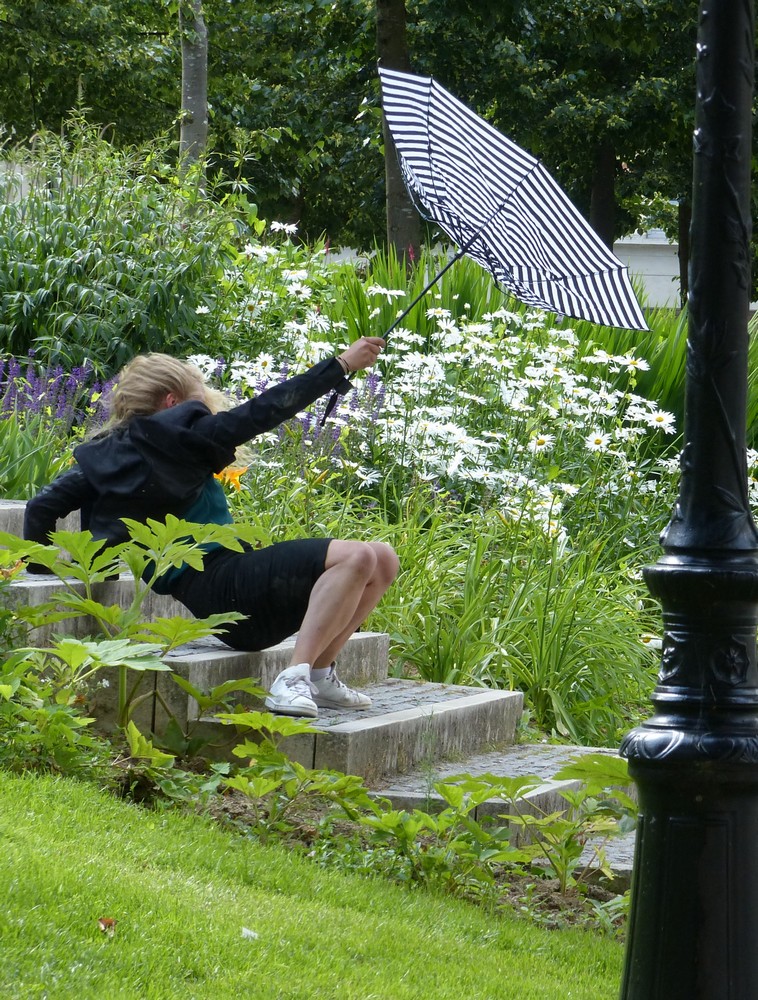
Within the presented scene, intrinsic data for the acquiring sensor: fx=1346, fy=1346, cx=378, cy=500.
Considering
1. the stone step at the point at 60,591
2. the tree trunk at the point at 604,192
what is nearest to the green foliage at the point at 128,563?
the stone step at the point at 60,591

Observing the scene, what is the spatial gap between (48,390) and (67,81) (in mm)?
15219

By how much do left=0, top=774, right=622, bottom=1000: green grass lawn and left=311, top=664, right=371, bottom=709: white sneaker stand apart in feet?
4.14

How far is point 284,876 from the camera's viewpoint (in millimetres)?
3426

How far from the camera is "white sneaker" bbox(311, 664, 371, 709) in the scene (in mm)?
4965

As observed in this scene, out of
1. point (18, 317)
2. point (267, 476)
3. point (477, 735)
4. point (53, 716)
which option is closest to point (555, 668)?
point (477, 735)

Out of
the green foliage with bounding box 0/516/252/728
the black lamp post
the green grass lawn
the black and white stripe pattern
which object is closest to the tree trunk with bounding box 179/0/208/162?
the black and white stripe pattern

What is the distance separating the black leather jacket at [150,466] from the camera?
474 centimetres

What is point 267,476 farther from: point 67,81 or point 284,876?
point 67,81

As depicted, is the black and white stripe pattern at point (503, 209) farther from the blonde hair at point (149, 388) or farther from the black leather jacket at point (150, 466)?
the blonde hair at point (149, 388)

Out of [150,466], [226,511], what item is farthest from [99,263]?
[150,466]

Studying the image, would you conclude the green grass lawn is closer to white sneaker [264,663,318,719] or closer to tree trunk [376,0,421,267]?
white sneaker [264,663,318,719]

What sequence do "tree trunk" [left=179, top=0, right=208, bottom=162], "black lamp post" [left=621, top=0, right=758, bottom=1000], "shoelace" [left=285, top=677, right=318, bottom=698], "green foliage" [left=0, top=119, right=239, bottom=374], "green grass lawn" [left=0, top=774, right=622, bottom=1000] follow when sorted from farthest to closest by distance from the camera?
"tree trunk" [left=179, top=0, right=208, bottom=162] < "green foliage" [left=0, top=119, right=239, bottom=374] < "shoelace" [left=285, top=677, right=318, bottom=698] < "green grass lawn" [left=0, top=774, right=622, bottom=1000] < "black lamp post" [left=621, top=0, right=758, bottom=1000]

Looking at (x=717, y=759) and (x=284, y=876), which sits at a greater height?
(x=717, y=759)

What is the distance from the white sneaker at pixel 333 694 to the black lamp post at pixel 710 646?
2.59 meters
